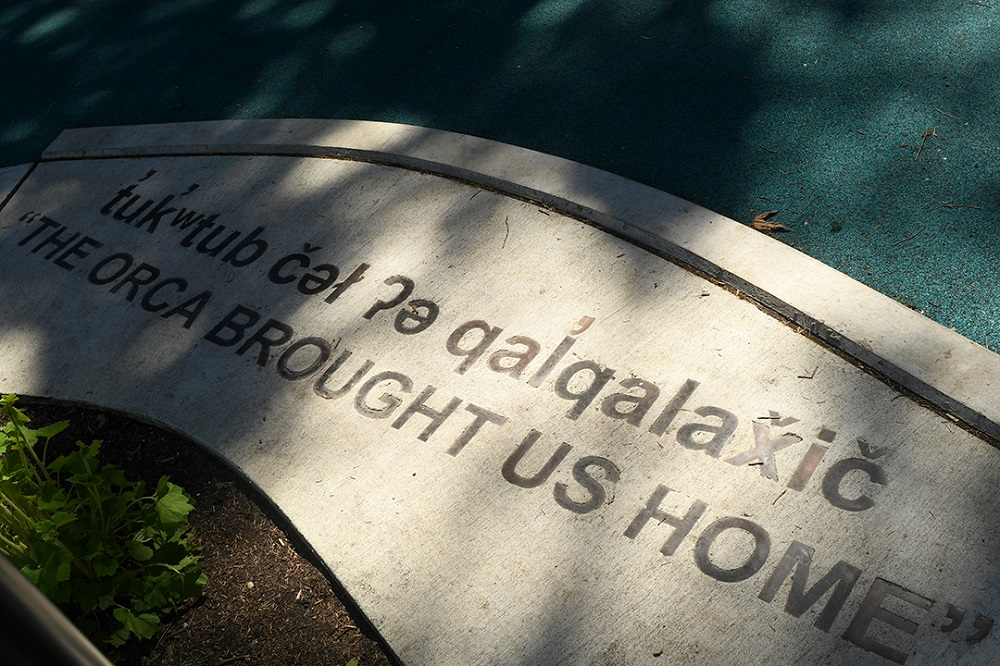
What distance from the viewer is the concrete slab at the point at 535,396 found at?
7.22 ft

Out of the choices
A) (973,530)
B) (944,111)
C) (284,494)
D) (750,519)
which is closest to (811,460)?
(750,519)

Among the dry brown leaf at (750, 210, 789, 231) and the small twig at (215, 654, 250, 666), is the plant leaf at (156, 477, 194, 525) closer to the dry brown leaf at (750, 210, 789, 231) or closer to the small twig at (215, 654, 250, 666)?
the small twig at (215, 654, 250, 666)

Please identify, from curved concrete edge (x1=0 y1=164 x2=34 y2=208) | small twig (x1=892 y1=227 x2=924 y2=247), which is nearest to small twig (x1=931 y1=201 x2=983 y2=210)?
small twig (x1=892 y1=227 x2=924 y2=247)

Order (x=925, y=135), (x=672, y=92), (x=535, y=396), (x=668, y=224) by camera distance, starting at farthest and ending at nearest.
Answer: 1. (x=672, y=92)
2. (x=925, y=135)
3. (x=668, y=224)
4. (x=535, y=396)

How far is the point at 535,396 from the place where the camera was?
273 cm

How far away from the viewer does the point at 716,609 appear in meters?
2.18

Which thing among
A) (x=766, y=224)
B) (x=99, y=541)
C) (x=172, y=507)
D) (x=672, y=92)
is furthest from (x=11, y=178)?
(x=766, y=224)

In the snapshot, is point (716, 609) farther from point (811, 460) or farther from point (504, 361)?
point (504, 361)

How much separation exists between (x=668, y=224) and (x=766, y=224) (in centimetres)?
37

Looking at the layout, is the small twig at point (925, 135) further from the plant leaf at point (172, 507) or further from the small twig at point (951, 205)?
the plant leaf at point (172, 507)

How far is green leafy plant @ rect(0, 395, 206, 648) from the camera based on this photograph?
2.31m

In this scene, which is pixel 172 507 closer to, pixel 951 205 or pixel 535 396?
pixel 535 396

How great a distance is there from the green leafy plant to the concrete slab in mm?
351

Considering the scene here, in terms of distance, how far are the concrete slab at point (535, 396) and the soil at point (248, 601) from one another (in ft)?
0.24
